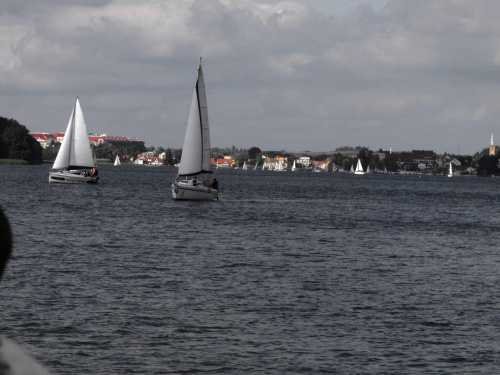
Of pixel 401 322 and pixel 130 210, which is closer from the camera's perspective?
pixel 401 322

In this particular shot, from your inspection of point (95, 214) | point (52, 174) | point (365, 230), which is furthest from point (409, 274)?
point (52, 174)

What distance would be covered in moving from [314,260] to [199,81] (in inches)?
1699

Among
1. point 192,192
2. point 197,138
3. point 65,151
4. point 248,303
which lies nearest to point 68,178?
point 65,151

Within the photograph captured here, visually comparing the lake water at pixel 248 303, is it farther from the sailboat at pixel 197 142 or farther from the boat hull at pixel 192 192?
the boat hull at pixel 192 192

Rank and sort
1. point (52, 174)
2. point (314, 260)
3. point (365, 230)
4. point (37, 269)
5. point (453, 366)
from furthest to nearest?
point (52, 174), point (365, 230), point (314, 260), point (37, 269), point (453, 366)

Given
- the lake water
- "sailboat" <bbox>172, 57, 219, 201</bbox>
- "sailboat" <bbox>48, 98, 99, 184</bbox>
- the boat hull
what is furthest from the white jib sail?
the lake water

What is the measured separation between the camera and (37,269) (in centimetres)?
2983

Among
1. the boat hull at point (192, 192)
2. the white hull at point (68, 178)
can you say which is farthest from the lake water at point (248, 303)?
the white hull at point (68, 178)

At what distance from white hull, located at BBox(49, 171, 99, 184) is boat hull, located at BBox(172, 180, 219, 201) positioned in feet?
120

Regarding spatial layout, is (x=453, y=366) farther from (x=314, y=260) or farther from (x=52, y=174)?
(x=52, y=174)

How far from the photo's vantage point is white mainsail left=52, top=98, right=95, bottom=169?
109m

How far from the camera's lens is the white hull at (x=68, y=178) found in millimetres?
110812

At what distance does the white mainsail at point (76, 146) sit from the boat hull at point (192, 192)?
3345 cm

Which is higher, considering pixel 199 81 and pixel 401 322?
pixel 199 81
